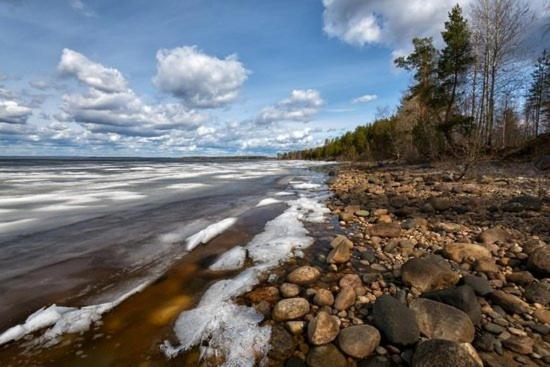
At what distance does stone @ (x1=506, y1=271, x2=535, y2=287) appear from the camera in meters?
4.04

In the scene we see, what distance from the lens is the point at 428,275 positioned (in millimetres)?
4188

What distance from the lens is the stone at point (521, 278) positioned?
4043 millimetres

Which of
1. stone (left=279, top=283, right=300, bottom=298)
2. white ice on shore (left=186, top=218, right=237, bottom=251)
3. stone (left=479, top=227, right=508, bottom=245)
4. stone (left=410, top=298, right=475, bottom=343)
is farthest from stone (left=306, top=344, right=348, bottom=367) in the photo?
stone (left=479, top=227, right=508, bottom=245)

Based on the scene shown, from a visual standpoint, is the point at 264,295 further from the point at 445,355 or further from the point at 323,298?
the point at 445,355

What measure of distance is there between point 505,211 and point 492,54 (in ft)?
63.2

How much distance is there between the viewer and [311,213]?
9570 mm

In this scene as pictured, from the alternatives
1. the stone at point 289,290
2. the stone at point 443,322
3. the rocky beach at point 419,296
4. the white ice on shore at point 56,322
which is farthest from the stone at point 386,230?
the white ice on shore at point 56,322

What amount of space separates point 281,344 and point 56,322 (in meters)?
2.81

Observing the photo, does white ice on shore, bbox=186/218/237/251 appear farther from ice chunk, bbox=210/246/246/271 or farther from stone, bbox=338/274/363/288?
stone, bbox=338/274/363/288

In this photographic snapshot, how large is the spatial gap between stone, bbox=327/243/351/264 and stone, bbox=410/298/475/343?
6.33ft

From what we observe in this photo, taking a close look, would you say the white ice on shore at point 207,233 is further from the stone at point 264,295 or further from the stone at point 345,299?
the stone at point 345,299

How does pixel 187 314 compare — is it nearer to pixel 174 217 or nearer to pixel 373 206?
pixel 174 217

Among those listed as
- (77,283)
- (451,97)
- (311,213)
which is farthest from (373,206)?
(451,97)

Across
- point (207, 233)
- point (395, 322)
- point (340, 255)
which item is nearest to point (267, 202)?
point (207, 233)
